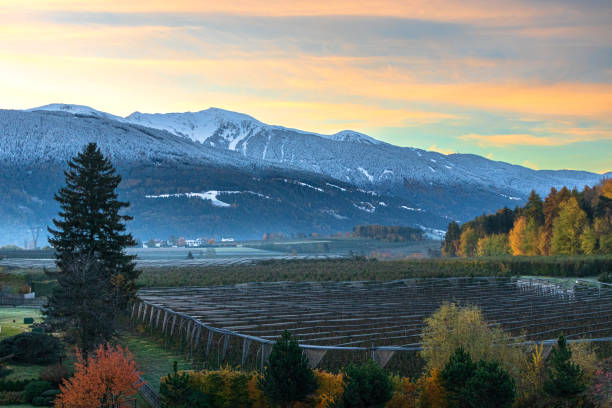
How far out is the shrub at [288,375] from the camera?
75.1 feet

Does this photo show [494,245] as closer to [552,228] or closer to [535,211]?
[535,211]

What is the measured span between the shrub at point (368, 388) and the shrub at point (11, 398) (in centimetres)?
1493

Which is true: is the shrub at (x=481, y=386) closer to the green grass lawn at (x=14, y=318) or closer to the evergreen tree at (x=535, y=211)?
the green grass lawn at (x=14, y=318)

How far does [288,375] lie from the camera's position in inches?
903

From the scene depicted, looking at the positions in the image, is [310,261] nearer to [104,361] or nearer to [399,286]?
[399,286]

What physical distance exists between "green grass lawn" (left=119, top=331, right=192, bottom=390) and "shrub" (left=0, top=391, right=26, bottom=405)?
224 inches

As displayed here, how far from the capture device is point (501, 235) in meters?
135

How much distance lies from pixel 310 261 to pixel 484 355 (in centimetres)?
10677

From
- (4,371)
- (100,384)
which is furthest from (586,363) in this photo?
(4,371)

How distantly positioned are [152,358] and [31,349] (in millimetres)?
6677

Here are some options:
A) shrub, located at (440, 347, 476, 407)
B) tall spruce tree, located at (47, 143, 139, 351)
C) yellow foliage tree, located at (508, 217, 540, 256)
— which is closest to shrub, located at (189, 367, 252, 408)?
shrub, located at (440, 347, 476, 407)

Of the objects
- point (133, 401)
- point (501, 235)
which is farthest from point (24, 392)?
point (501, 235)

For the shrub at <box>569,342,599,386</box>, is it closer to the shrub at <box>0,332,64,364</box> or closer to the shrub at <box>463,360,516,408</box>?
the shrub at <box>463,360,516,408</box>

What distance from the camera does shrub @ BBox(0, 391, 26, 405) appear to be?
2806 centimetres
